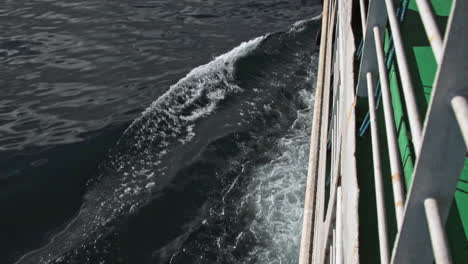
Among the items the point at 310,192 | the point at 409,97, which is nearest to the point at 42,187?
the point at 310,192

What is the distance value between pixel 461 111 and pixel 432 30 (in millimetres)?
220

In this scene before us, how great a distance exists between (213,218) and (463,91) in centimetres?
458

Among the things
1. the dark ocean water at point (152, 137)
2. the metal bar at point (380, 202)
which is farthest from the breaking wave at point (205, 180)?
the metal bar at point (380, 202)

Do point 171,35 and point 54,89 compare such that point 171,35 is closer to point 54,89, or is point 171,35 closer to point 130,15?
point 130,15

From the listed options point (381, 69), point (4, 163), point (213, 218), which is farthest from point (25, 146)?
point (381, 69)

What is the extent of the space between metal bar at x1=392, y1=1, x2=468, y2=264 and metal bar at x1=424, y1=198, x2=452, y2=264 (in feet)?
0.11

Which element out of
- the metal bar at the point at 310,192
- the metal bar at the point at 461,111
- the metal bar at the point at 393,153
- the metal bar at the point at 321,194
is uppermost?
the metal bar at the point at 461,111

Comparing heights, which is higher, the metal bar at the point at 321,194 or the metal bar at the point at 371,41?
the metal bar at the point at 371,41

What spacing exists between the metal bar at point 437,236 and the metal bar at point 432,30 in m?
0.31

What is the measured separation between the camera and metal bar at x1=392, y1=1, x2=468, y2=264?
37.2 inches

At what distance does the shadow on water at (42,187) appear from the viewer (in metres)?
5.44

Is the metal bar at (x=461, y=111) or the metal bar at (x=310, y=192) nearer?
the metal bar at (x=461, y=111)

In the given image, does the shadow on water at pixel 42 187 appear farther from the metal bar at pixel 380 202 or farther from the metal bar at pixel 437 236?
the metal bar at pixel 437 236

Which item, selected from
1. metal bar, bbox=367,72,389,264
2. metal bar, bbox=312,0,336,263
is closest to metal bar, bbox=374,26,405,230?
metal bar, bbox=367,72,389,264
